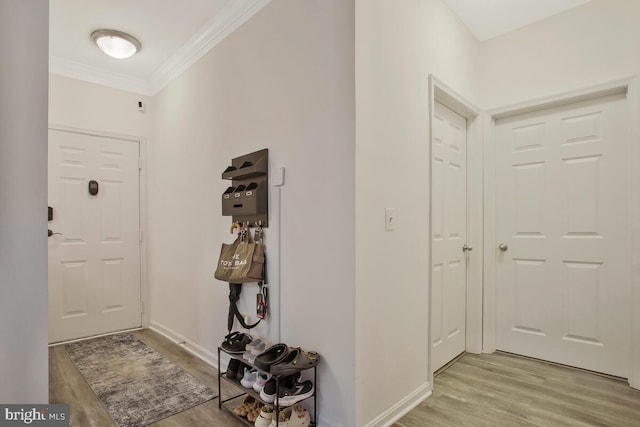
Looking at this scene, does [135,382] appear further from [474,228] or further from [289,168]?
[474,228]

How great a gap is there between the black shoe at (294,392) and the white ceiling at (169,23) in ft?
7.79

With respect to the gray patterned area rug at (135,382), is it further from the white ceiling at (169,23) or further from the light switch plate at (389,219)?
the white ceiling at (169,23)

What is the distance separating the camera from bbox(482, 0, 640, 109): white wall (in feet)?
7.72

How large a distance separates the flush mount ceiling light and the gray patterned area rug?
257cm

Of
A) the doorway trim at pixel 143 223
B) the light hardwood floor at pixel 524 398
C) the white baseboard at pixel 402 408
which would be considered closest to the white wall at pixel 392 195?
the white baseboard at pixel 402 408

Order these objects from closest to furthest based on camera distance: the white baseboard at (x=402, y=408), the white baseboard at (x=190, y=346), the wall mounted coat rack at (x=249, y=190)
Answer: the white baseboard at (x=402, y=408), the wall mounted coat rack at (x=249, y=190), the white baseboard at (x=190, y=346)

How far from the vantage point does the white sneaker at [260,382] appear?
188 cm

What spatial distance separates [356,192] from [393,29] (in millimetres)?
1023

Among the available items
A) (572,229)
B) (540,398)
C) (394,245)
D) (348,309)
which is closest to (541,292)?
(572,229)

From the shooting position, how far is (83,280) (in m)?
3.41

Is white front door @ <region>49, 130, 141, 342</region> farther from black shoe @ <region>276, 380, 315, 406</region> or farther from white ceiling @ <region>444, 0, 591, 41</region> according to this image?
white ceiling @ <region>444, 0, 591, 41</region>

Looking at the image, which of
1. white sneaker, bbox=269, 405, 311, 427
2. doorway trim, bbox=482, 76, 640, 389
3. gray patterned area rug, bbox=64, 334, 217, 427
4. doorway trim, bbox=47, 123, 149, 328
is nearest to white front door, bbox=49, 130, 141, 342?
doorway trim, bbox=47, 123, 149, 328

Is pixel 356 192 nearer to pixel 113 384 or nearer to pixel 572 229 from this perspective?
pixel 572 229

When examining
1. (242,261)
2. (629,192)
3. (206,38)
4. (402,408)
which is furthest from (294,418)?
(206,38)
